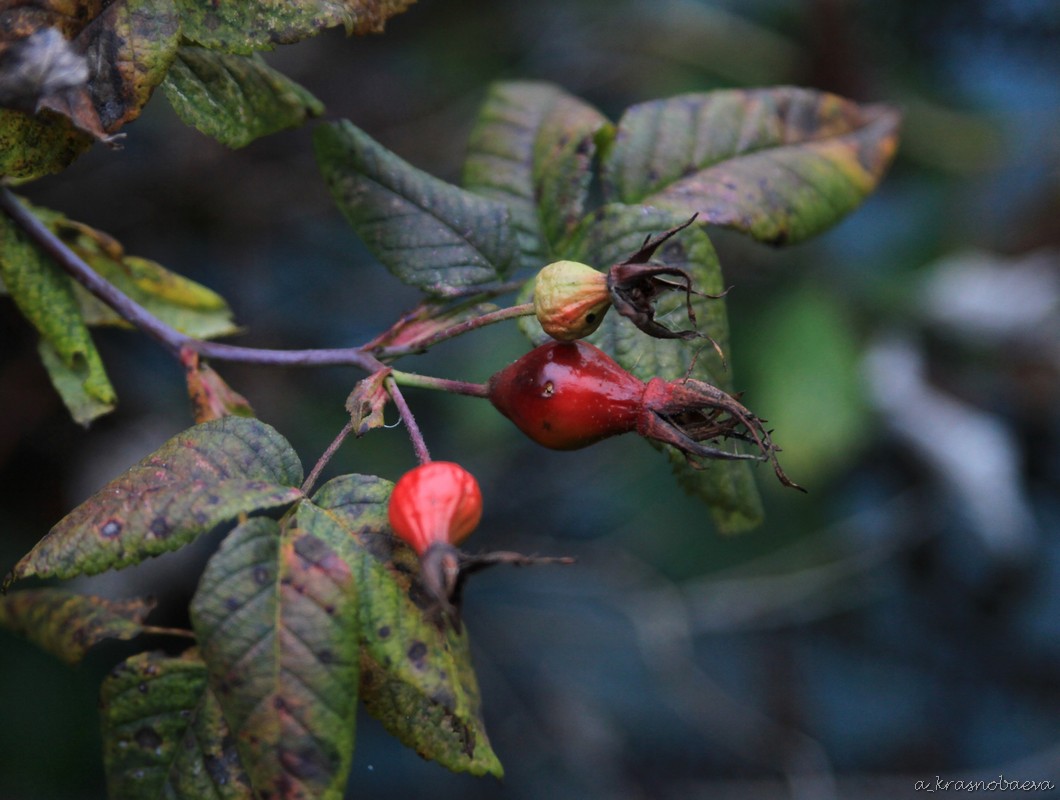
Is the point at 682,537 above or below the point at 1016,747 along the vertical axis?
above

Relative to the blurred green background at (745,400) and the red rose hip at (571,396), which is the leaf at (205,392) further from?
the blurred green background at (745,400)

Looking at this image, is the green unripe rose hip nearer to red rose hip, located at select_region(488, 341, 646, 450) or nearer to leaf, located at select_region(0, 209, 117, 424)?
red rose hip, located at select_region(488, 341, 646, 450)

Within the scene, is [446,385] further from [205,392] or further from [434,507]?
[205,392]

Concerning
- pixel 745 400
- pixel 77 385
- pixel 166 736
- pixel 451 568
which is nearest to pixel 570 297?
pixel 451 568

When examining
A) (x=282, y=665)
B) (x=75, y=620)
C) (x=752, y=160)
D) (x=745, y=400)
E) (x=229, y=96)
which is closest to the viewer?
(x=282, y=665)

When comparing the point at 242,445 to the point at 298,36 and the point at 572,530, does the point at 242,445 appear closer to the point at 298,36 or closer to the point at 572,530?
the point at 298,36

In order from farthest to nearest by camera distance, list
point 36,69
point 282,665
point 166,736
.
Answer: point 166,736 → point 36,69 → point 282,665

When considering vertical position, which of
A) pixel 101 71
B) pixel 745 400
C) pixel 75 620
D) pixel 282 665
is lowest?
pixel 745 400

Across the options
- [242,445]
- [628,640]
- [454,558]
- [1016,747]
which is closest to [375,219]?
[242,445]
